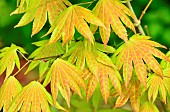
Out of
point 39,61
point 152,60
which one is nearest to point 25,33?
point 39,61

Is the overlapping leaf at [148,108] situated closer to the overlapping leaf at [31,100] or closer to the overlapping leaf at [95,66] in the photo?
the overlapping leaf at [95,66]

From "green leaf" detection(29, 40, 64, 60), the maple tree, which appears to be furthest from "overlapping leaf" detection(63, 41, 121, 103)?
"green leaf" detection(29, 40, 64, 60)

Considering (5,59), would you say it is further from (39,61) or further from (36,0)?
(36,0)

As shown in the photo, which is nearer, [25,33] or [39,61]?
[39,61]

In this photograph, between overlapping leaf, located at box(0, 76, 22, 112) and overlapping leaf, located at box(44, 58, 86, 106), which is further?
overlapping leaf, located at box(0, 76, 22, 112)

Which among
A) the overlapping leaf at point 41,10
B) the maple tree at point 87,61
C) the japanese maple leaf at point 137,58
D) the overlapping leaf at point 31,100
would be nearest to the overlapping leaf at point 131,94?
the maple tree at point 87,61

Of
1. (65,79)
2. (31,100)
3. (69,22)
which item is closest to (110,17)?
(69,22)

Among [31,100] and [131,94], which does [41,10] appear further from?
[131,94]

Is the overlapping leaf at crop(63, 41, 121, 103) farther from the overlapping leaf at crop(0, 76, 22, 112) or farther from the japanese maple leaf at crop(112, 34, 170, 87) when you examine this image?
the overlapping leaf at crop(0, 76, 22, 112)
